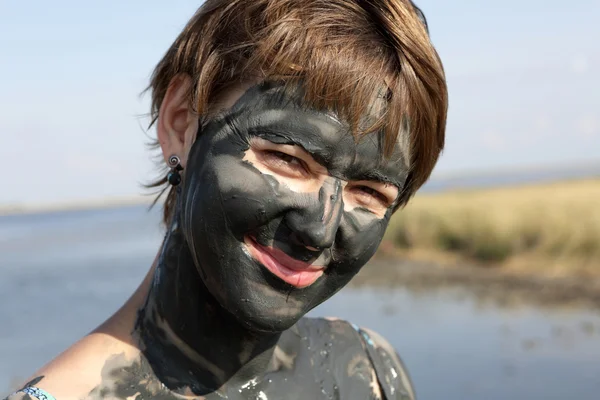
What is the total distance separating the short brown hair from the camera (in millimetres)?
1912

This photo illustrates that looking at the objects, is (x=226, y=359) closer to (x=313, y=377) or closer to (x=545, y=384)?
(x=313, y=377)

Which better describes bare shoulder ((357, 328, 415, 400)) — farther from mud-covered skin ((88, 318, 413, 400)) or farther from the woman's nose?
the woman's nose

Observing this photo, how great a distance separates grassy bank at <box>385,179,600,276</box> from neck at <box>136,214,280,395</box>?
15732mm

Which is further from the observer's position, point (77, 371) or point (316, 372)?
point (316, 372)

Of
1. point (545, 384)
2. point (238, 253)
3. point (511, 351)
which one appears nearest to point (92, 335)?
point (238, 253)

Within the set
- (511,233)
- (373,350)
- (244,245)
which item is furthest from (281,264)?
(511,233)

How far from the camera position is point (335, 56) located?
1913 mm

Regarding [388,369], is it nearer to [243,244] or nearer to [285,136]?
[243,244]

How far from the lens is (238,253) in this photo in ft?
6.45

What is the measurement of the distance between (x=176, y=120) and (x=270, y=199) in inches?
20.4

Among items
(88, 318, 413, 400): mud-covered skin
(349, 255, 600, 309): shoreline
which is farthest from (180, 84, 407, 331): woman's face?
(349, 255, 600, 309): shoreline

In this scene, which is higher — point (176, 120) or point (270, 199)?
point (176, 120)

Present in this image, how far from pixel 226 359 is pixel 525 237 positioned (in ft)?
55.2

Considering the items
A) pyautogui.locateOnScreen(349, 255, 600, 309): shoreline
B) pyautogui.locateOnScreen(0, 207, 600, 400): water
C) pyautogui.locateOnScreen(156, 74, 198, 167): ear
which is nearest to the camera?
pyautogui.locateOnScreen(156, 74, 198, 167): ear
